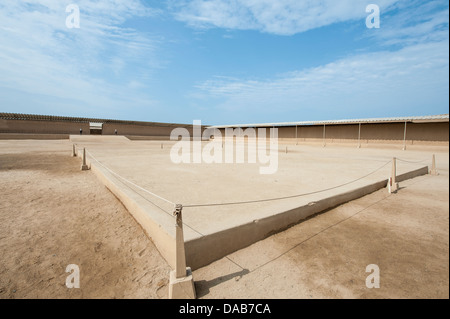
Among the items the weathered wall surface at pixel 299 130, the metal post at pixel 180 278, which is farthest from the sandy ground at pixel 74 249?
the weathered wall surface at pixel 299 130

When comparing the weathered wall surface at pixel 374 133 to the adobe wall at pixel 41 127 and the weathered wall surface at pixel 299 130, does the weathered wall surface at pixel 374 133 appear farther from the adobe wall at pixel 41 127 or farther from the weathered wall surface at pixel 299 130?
the adobe wall at pixel 41 127

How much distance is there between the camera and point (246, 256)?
3104 millimetres

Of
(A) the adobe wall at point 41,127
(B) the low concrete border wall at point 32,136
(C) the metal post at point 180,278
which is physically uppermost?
(A) the adobe wall at point 41,127

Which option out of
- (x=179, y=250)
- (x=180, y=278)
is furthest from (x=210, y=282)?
(x=179, y=250)

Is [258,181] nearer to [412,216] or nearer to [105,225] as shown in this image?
[412,216]

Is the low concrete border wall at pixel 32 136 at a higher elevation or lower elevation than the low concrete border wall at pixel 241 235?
higher

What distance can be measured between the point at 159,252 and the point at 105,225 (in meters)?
1.48

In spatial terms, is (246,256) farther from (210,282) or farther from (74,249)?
(74,249)

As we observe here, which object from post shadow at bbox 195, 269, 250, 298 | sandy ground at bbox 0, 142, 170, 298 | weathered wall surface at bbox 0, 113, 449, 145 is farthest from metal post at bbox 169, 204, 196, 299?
weathered wall surface at bbox 0, 113, 449, 145

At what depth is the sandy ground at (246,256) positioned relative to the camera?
2.49 m

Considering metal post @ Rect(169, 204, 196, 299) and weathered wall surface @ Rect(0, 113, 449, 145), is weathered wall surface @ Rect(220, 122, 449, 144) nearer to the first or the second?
weathered wall surface @ Rect(0, 113, 449, 145)

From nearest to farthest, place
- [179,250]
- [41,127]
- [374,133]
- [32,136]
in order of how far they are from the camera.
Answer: [179,250]
[374,133]
[32,136]
[41,127]

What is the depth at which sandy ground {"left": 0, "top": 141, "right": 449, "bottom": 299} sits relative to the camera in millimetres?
2488
